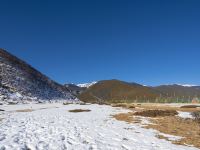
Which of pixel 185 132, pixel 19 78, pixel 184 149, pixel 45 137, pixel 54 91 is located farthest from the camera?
pixel 54 91

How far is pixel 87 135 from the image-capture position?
58.1 ft

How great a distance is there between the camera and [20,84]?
8156 centimetres

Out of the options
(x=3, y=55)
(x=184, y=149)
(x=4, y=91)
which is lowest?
(x=184, y=149)

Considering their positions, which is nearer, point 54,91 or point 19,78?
point 19,78

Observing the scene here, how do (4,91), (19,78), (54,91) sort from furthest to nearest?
(54,91) → (19,78) → (4,91)

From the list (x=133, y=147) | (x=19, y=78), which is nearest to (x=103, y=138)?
(x=133, y=147)

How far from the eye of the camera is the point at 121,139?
16.7m

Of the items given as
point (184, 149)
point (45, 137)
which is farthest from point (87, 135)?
point (184, 149)

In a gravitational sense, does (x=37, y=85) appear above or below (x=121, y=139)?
above

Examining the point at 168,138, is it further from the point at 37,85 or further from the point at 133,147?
the point at 37,85

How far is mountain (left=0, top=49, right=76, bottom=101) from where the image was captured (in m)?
70.6

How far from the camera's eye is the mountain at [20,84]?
70.6 m

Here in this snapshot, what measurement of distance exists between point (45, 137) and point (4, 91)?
55.7m

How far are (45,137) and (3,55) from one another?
284 feet
